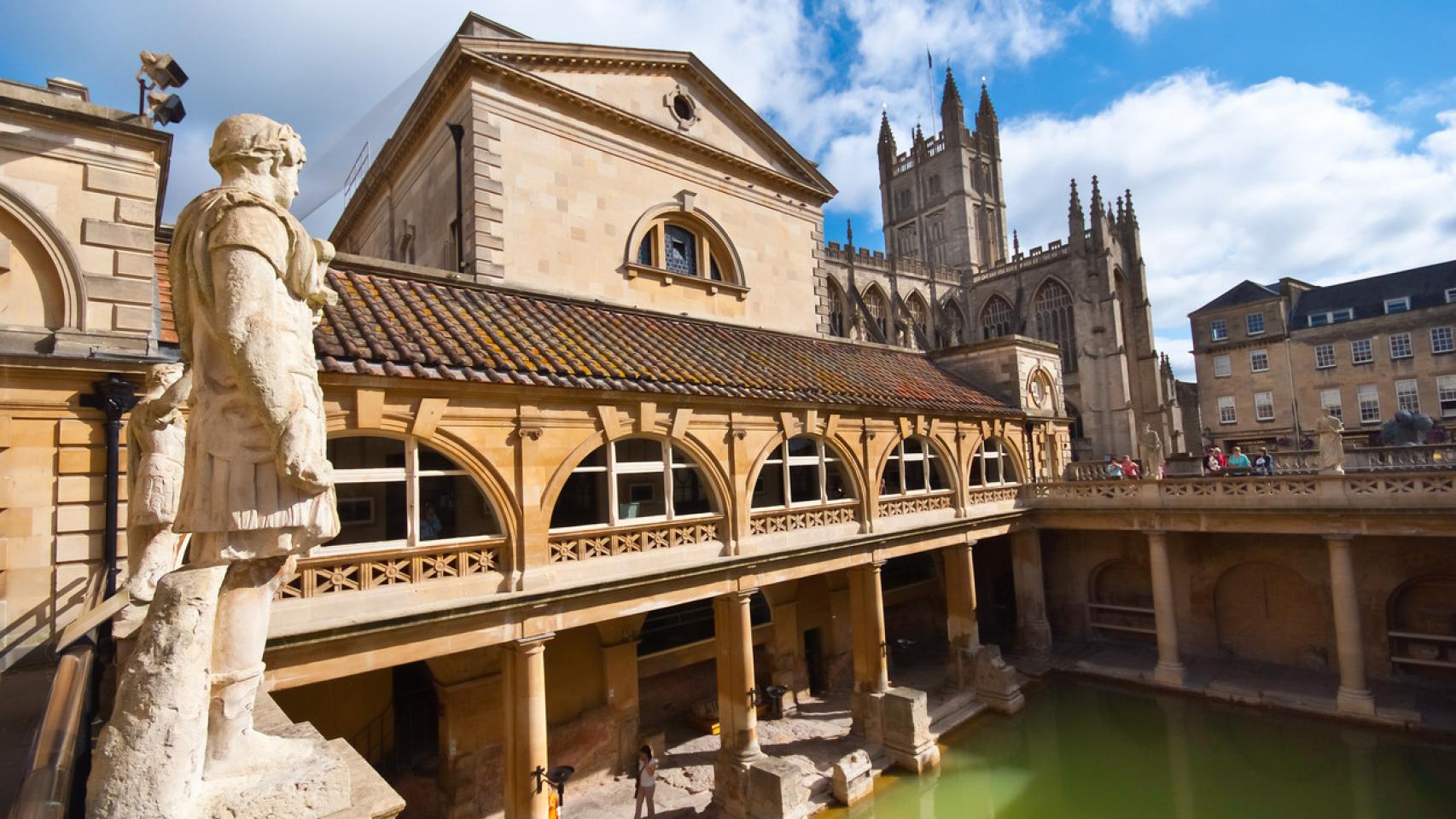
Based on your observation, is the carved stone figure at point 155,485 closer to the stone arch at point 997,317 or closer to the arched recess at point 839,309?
the arched recess at point 839,309

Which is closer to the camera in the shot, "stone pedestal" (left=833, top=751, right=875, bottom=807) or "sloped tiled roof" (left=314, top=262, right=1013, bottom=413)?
"sloped tiled roof" (left=314, top=262, right=1013, bottom=413)

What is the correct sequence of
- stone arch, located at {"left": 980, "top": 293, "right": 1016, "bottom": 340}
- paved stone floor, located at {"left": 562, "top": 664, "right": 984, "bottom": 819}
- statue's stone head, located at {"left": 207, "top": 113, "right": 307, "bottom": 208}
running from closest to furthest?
statue's stone head, located at {"left": 207, "top": 113, "right": 307, "bottom": 208}
paved stone floor, located at {"left": 562, "top": 664, "right": 984, "bottom": 819}
stone arch, located at {"left": 980, "top": 293, "right": 1016, "bottom": 340}

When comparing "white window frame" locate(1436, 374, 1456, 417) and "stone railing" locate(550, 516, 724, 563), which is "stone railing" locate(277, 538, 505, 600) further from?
"white window frame" locate(1436, 374, 1456, 417)

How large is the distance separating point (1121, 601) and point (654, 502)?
16.1 meters

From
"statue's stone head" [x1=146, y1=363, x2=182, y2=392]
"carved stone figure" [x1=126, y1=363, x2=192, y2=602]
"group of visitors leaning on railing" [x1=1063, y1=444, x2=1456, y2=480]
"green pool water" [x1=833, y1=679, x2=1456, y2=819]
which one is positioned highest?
"statue's stone head" [x1=146, y1=363, x2=182, y2=392]

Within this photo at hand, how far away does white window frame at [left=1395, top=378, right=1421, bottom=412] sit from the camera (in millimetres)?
37406

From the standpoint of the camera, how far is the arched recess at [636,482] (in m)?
10.7

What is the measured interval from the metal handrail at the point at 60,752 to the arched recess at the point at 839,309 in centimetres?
4255

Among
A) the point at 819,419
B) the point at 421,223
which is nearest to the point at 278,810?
the point at 819,419

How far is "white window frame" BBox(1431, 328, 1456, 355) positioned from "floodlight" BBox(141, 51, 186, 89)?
53.9 metres

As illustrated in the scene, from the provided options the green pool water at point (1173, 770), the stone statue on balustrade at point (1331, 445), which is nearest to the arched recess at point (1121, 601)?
the green pool water at point (1173, 770)

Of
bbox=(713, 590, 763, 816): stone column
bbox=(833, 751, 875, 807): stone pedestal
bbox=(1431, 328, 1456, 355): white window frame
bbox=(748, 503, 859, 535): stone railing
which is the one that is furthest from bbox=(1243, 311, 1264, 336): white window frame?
bbox=(713, 590, 763, 816): stone column

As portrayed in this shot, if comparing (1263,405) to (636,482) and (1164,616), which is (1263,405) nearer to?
(1164,616)

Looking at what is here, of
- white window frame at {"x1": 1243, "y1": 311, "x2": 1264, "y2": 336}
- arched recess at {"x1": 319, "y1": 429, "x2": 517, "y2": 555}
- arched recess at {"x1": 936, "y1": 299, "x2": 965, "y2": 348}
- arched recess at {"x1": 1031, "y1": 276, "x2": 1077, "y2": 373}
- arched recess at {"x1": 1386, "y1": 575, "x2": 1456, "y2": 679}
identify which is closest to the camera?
arched recess at {"x1": 319, "y1": 429, "x2": 517, "y2": 555}
